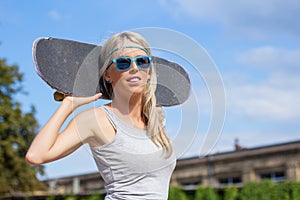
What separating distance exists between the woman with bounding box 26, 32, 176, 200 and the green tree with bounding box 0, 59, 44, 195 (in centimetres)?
2070

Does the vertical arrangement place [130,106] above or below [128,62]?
below

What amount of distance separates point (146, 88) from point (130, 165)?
327mm

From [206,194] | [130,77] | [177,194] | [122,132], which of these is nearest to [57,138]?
[122,132]

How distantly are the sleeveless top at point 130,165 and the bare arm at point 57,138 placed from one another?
11 cm

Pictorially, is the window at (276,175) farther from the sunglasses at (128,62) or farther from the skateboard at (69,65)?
the sunglasses at (128,62)

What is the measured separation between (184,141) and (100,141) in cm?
37

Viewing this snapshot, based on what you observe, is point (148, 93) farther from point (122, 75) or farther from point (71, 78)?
point (71, 78)

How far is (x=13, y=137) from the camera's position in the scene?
22781 mm

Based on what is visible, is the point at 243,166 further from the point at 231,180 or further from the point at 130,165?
the point at 130,165

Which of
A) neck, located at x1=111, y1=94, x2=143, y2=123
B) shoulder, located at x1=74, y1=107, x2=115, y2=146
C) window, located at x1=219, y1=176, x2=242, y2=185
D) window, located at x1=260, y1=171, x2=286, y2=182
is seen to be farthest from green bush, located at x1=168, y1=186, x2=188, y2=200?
window, located at x1=219, y1=176, x2=242, y2=185

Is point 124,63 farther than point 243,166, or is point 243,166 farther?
point 243,166

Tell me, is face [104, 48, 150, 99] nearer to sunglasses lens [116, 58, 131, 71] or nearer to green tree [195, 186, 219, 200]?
sunglasses lens [116, 58, 131, 71]

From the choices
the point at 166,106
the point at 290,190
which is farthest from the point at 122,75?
the point at 290,190

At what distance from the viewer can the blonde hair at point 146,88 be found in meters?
2.15
